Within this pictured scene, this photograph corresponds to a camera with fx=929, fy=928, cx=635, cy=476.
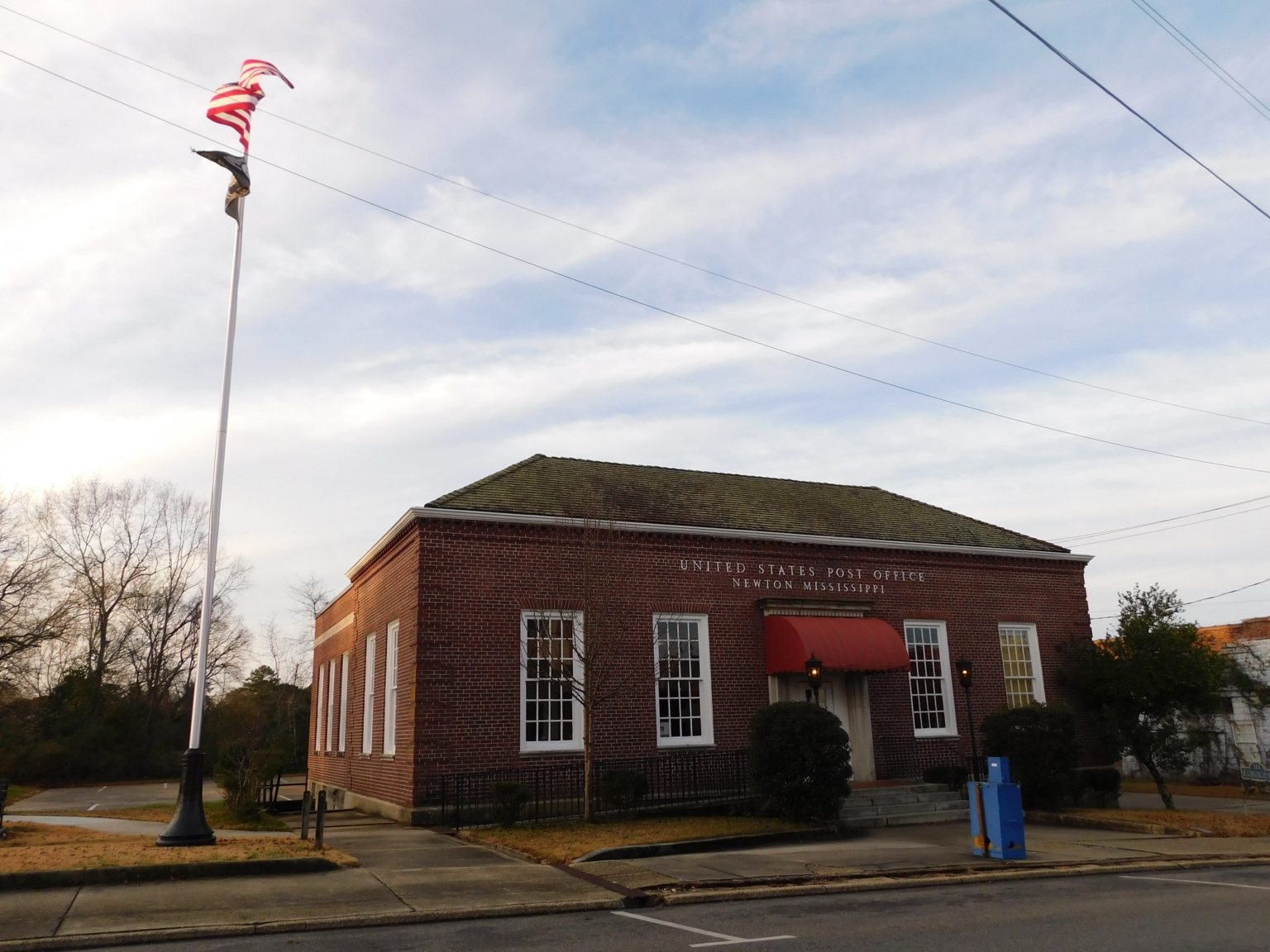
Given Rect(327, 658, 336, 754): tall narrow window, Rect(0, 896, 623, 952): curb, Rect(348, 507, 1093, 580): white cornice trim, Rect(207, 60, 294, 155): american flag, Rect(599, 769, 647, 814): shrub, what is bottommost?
Rect(0, 896, 623, 952): curb

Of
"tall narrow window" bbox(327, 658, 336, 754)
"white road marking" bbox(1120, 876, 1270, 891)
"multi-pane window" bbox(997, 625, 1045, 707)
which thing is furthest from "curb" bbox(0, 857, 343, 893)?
"multi-pane window" bbox(997, 625, 1045, 707)

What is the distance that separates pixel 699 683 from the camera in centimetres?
2055

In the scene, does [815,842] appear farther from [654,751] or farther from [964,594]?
[964,594]

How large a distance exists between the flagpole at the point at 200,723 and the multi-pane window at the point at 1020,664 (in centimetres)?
→ 1942

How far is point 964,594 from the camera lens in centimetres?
2439

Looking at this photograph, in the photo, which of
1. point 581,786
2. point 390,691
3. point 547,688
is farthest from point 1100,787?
point 390,691

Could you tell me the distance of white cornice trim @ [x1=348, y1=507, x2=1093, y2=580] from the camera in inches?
740

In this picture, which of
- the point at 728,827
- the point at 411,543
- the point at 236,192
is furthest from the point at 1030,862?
the point at 236,192

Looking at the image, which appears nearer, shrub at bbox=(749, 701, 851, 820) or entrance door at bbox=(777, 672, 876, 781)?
shrub at bbox=(749, 701, 851, 820)

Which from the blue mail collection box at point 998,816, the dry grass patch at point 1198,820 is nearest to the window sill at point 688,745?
the blue mail collection box at point 998,816

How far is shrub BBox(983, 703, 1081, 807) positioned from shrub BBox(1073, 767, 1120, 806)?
5.89 feet

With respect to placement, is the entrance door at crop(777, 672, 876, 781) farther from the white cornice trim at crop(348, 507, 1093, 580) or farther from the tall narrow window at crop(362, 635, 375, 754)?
the tall narrow window at crop(362, 635, 375, 754)

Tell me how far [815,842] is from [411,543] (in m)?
9.66

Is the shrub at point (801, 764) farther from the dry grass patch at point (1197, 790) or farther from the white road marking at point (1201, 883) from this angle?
the dry grass patch at point (1197, 790)
